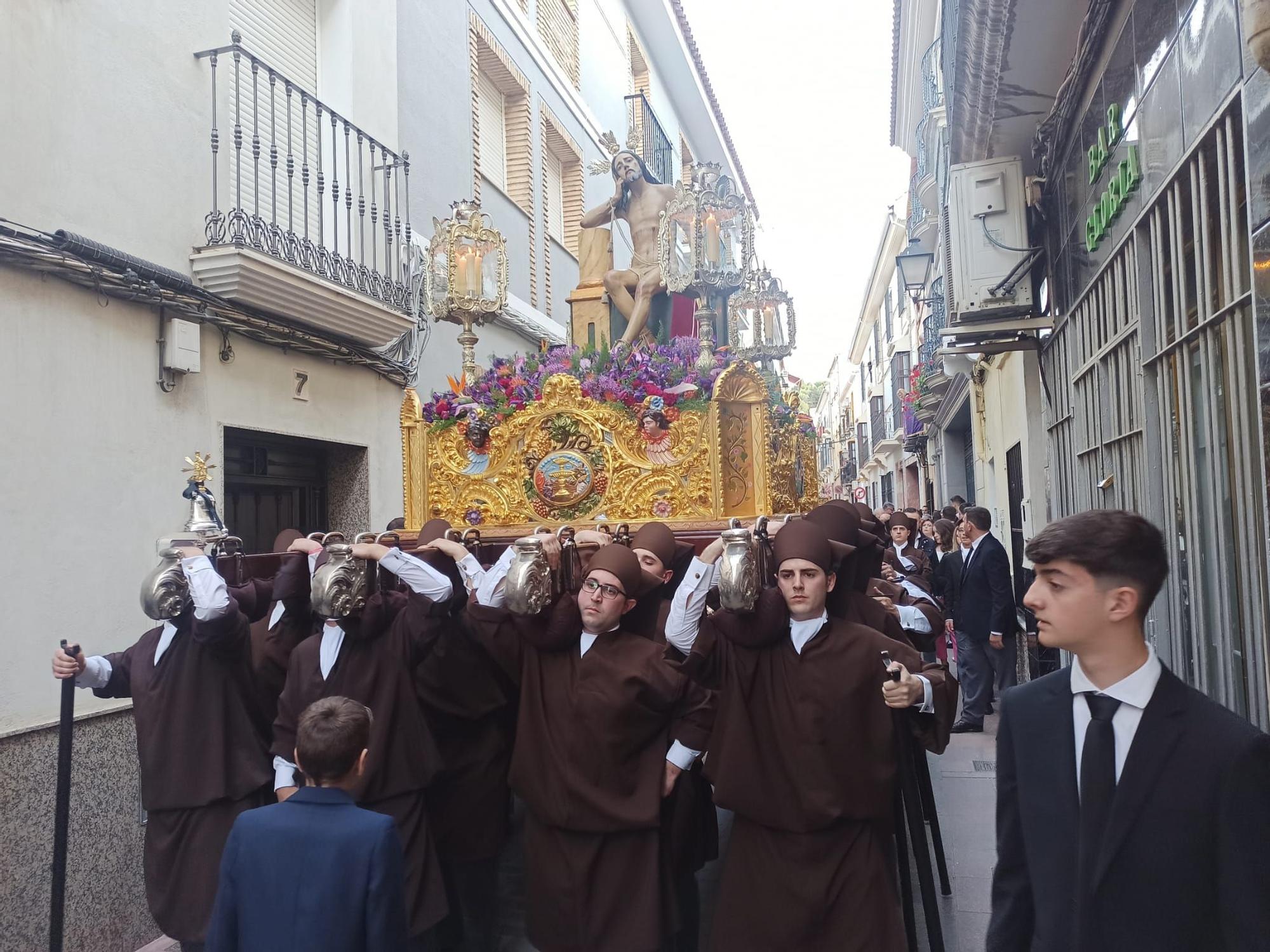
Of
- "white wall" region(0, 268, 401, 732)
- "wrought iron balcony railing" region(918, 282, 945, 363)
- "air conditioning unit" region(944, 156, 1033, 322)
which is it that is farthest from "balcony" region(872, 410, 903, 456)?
"white wall" region(0, 268, 401, 732)

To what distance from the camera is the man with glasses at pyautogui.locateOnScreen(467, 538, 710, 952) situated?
334 centimetres

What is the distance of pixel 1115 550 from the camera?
185cm

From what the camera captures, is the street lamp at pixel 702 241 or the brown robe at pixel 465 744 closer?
the brown robe at pixel 465 744

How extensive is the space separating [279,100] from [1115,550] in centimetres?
723

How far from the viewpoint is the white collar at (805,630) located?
10.5 feet

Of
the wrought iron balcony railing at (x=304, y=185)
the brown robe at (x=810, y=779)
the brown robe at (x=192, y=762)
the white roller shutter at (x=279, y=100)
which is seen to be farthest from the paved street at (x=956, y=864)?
the white roller shutter at (x=279, y=100)

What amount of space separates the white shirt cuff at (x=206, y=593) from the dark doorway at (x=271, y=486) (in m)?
3.03

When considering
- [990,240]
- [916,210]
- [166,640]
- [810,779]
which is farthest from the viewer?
[916,210]

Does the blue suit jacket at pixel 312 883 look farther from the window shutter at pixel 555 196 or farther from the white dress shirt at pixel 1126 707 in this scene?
the window shutter at pixel 555 196

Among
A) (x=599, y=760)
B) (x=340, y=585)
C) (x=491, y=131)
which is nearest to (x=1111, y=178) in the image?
(x=599, y=760)

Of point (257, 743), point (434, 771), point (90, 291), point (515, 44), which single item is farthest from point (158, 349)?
point (515, 44)

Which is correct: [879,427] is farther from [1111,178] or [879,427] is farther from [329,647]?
[329,647]

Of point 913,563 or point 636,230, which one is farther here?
point 913,563

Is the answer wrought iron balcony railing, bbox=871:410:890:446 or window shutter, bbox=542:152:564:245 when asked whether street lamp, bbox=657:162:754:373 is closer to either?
window shutter, bbox=542:152:564:245
